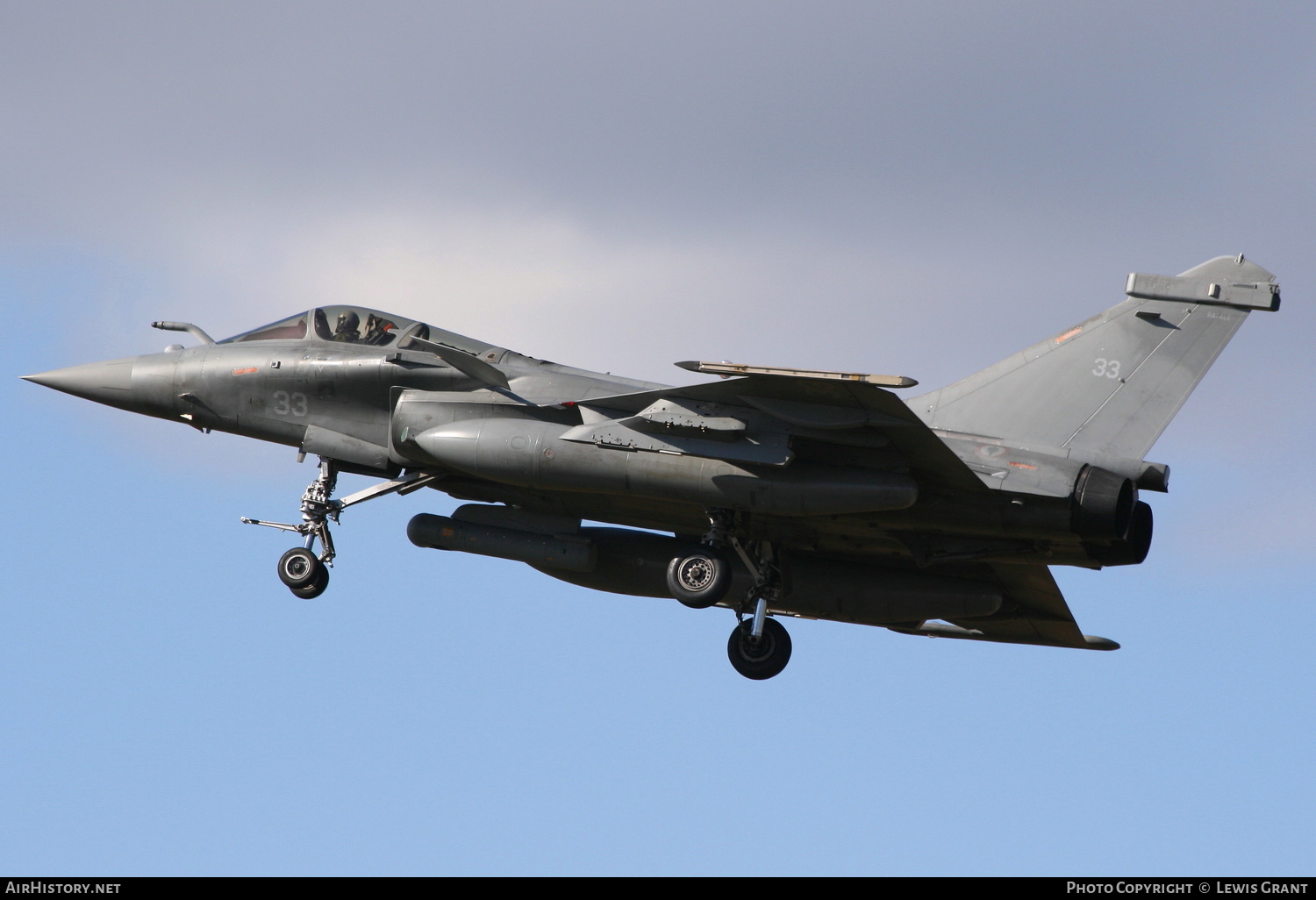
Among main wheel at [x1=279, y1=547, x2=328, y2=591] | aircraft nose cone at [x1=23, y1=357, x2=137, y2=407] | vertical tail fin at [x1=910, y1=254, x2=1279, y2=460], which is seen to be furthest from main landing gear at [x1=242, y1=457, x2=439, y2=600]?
vertical tail fin at [x1=910, y1=254, x2=1279, y2=460]

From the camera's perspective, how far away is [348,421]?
17.1 metres

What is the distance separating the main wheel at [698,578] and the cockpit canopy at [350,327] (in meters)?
4.03

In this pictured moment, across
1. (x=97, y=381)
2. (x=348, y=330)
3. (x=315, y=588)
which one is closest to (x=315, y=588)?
(x=315, y=588)

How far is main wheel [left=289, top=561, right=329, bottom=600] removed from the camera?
1698 centimetres

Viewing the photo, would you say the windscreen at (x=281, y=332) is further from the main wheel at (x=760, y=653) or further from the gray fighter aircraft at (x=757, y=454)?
the main wheel at (x=760, y=653)

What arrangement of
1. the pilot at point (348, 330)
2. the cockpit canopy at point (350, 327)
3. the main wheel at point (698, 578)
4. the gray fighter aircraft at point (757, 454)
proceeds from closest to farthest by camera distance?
the gray fighter aircraft at point (757, 454)
the main wheel at point (698, 578)
the cockpit canopy at point (350, 327)
the pilot at point (348, 330)

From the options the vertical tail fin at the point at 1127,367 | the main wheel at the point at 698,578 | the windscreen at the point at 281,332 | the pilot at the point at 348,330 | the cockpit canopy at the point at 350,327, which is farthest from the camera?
the windscreen at the point at 281,332

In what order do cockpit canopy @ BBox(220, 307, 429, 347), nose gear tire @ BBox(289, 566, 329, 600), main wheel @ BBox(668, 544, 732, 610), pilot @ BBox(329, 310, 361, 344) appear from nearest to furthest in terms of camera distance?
main wheel @ BBox(668, 544, 732, 610) → nose gear tire @ BBox(289, 566, 329, 600) → cockpit canopy @ BBox(220, 307, 429, 347) → pilot @ BBox(329, 310, 361, 344)

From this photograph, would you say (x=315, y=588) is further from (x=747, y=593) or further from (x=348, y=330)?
(x=747, y=593)

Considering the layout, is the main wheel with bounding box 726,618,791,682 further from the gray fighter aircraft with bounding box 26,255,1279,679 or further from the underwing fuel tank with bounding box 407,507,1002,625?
the underwing fuel tank with bounding box 407,507,1002,625

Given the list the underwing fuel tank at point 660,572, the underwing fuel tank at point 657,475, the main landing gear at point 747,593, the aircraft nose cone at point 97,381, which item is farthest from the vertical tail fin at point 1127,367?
the aircraft nose cone at point 97,381

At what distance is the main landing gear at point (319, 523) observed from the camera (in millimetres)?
16938

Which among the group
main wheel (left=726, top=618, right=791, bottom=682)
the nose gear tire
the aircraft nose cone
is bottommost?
main wheel (left=726, top=618, right=791, bottom=682)

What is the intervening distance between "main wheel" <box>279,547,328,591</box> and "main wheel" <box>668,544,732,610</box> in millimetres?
4132
